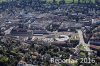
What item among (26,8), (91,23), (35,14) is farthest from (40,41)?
(26,8)

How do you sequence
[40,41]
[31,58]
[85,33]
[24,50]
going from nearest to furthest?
[31,58] → [24,50] → [40,41] → [85,33]

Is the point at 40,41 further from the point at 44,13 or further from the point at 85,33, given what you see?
the point at 44,13

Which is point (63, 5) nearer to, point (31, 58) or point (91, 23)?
point (91, 23)

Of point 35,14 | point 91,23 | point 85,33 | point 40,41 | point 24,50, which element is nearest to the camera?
point 24,50

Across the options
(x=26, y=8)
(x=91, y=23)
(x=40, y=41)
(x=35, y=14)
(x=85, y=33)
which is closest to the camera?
(x=40, y=41)

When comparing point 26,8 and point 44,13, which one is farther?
point 26,8

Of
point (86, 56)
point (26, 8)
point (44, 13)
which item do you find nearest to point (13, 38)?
point (86, 56)
